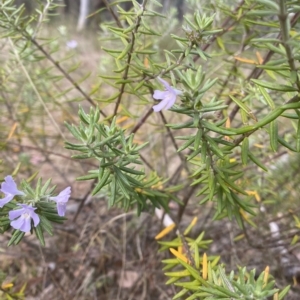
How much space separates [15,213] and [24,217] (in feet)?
0.09

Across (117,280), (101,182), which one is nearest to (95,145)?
(101,182)

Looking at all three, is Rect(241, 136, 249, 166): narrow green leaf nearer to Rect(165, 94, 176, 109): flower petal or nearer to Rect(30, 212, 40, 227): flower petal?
Rect(165, 94, 176, 109): flower petal

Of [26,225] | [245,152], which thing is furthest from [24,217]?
[245,152]

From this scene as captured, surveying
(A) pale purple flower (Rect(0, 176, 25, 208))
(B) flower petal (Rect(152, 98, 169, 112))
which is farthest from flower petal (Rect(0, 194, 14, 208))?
(B) flower petal (Rect(152, 98, 169, 112))

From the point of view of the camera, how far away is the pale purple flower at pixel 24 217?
0.97 m

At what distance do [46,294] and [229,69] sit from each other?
55.1 inches

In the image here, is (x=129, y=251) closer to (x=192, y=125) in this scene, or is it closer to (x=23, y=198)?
(x=23, y=198)

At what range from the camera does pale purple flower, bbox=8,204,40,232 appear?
0.97 metres

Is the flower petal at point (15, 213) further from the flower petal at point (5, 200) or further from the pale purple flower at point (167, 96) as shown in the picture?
the pale purple flower at point (167, 96)

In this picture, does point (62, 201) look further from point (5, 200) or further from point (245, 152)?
point (245, 152)

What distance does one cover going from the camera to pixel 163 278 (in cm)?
209

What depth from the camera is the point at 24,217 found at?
3.26 ft

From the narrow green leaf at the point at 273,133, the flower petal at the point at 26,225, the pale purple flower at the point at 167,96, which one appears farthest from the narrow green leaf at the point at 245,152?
the flower petal at the point at 26,225

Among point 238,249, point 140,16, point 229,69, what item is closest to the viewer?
point 140,16
